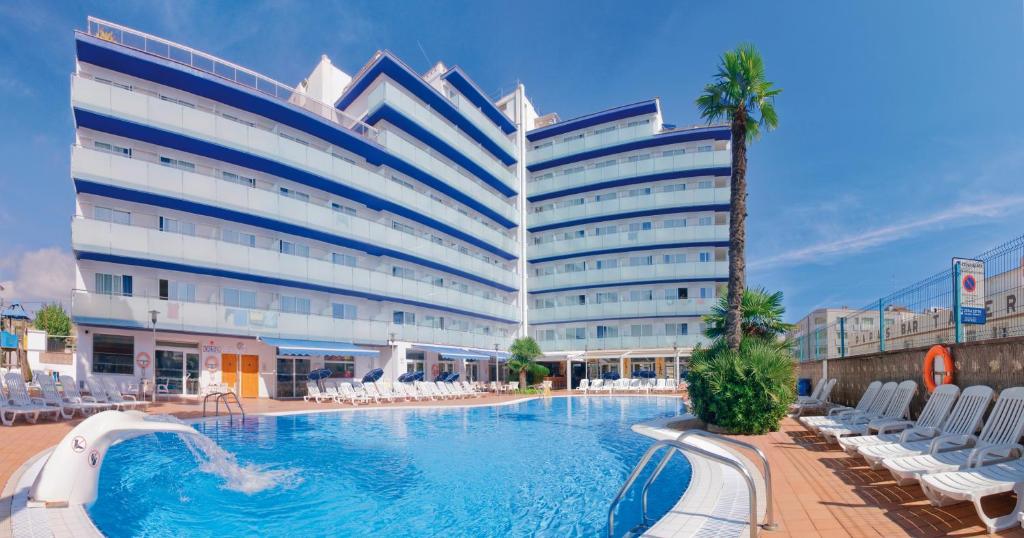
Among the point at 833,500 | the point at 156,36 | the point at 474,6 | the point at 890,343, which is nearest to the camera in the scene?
the point at 833,500

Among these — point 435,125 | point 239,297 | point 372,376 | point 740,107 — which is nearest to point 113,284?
point 239,297

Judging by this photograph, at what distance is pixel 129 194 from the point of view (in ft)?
74.8

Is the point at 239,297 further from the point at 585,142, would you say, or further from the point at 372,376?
the point at 585,142

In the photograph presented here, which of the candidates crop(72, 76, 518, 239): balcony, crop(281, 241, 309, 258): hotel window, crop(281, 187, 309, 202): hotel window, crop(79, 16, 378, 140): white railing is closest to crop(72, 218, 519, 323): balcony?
crop(281, 241, 309, 258): hotel window

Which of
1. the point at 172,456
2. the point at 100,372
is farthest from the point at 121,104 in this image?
the point at 172,456

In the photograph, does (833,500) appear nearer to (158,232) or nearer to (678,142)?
(158,232)

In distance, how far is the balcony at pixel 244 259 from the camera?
71.2 ft

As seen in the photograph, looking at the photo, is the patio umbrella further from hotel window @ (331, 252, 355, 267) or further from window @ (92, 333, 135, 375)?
window @ (92, 333, 135, 375)

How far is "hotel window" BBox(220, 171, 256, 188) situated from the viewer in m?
26.3

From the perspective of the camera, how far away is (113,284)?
22.9 meters

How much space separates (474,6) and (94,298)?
21.2 m

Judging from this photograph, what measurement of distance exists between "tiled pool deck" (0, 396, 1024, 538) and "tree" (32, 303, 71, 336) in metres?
58.9

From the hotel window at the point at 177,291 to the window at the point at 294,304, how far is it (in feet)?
14.1

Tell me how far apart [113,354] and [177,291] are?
11.6 ft
